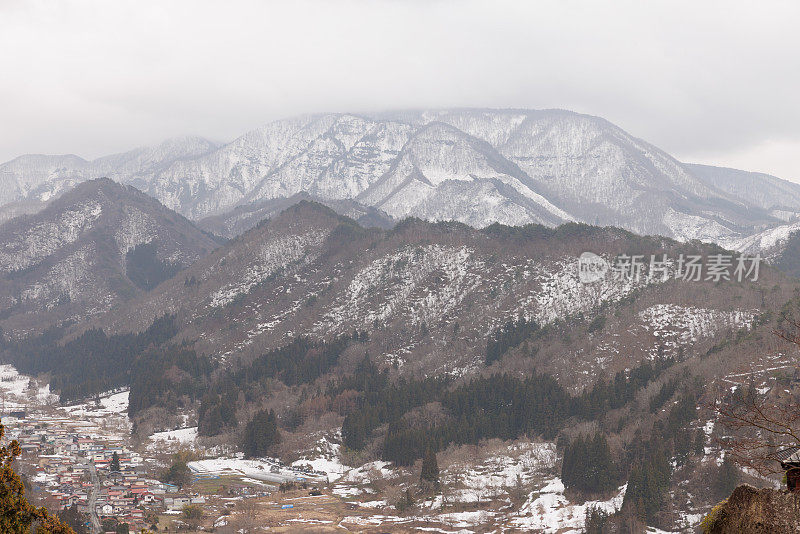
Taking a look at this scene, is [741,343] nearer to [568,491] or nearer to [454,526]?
[568,491]

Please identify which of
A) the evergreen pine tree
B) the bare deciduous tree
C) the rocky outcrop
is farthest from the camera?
the evergreen pine tree

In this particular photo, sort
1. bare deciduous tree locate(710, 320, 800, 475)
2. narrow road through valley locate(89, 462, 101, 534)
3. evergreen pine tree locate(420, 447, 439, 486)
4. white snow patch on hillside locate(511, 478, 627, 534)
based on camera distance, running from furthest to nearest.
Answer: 1. evergreen pine tree locate(420, 447, 439, 486)
2. white snow patch on hillside locate(511, 478, 627, 534)
3. narrow road through valley locate(89, 462, 101, 534)
4. bare deciduous tree locate(710, 320, 800, 475)

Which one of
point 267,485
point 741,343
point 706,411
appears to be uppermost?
point 741,343

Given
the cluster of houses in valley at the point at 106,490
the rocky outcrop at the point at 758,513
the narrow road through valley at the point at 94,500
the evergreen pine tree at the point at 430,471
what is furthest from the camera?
the evergreen pine tree at the point at 430,471

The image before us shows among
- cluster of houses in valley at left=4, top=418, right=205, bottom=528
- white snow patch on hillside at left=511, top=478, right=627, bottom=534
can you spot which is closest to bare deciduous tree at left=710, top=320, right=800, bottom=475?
white snow patch on hillside at left=511, top=478, right=627, bottom=534

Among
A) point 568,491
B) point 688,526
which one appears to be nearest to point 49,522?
point 688,526

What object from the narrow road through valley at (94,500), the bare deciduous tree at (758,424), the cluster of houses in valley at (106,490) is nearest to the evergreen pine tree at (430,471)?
the cluster of houses in valley at (106,490)

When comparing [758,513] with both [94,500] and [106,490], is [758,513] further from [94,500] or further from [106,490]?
[106,490]

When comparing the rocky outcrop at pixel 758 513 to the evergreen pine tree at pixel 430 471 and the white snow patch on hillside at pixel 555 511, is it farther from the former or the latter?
the evergreen pine tree at pixel 430 471

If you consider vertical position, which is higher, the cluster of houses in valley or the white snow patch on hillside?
the white snow patch on hillside

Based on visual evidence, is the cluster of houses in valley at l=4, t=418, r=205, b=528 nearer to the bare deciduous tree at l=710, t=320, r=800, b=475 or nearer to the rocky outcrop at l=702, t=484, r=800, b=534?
the bare deciduous tree at l=710, t=320, r=800, b=475

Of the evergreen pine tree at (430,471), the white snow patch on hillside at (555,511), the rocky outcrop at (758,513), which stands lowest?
the white snow patch on hillside at (555,511)
